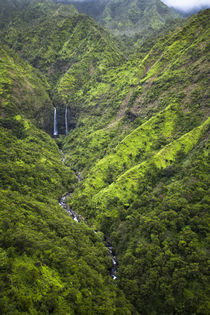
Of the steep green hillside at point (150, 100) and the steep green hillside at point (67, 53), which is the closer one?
the steep green hillside at point (150, 100)

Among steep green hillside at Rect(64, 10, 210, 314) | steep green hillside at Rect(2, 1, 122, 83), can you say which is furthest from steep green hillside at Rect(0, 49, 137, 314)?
steep green hillside at Rect(2, 1, 122, 83)

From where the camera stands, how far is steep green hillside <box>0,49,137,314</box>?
3662 cm

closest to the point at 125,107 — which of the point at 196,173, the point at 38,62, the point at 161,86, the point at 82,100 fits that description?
the point at 161,86

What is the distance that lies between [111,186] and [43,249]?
1181 inches

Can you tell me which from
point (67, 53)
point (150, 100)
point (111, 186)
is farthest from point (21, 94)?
point (67, 53)

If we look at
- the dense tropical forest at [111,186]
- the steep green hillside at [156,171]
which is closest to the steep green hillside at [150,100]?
the steep green hillside at [156,171]

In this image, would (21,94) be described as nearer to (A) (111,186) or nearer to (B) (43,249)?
(A) (111,186)

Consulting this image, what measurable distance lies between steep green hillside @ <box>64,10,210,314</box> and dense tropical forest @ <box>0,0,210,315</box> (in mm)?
286

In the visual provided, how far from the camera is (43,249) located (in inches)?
1754

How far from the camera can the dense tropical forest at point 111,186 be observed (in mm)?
41219

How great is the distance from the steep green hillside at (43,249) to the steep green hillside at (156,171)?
256 inches

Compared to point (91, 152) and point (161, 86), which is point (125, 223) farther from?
point (161, 86)

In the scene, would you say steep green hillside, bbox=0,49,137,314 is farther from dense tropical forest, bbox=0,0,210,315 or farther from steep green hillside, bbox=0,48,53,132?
steep green hillside, bbox=0,48,53,132

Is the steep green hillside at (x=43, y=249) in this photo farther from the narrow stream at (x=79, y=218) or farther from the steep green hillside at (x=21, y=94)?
the steep green hillside at (x=21, y=94)
